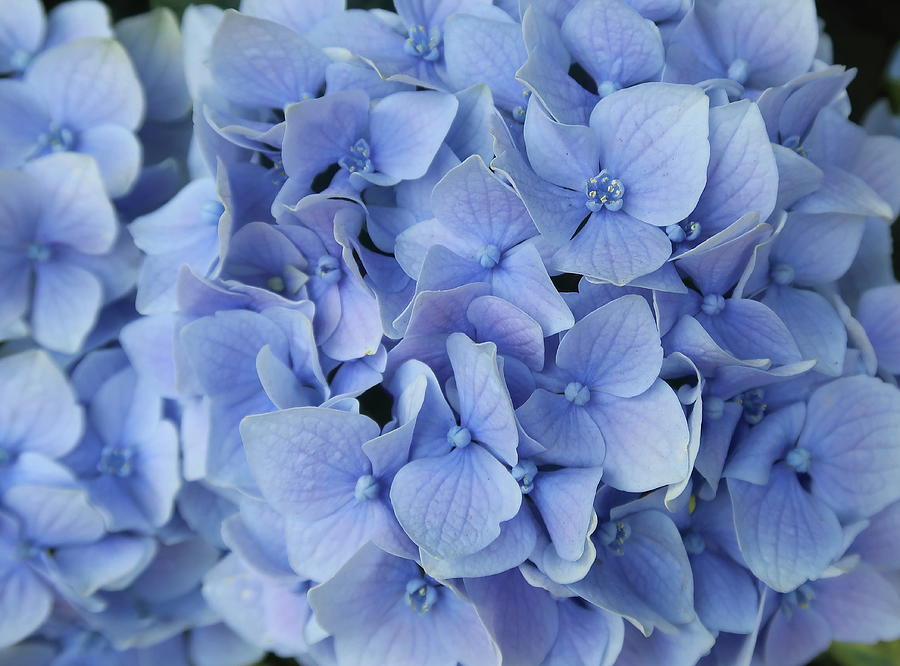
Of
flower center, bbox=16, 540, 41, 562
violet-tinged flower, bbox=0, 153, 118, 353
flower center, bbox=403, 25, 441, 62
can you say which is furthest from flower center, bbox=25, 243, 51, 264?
flower center, bbox=403, 25, 441, 62

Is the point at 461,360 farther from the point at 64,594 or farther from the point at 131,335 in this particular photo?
the point at 64,594

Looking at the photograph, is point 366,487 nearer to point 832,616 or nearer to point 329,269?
point 329,269

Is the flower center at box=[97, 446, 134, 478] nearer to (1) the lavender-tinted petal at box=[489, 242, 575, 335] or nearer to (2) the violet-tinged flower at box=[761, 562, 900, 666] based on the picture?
(1) the lavender-tinted petal at box=[489, 242, 575, 335]

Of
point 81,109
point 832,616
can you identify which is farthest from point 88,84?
point 832,616

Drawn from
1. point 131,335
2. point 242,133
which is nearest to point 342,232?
point 242,133

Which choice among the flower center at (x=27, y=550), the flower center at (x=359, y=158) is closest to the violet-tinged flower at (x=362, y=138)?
the flower center at (x=359, y=158)
